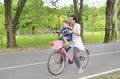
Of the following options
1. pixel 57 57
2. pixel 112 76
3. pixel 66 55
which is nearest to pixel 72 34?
pixel 66 55

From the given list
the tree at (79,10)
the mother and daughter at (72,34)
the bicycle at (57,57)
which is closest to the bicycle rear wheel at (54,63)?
the bicycle at (57,57)

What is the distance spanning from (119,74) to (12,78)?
9.86 ft

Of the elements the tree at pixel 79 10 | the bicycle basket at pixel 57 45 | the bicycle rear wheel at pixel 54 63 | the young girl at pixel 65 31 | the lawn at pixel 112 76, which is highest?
the tree at pixel 79 10

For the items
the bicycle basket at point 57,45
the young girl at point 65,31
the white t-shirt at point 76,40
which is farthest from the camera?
the white t-shirt at point 76,40

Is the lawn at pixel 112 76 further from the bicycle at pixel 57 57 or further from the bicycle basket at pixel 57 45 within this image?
the bicycle basket at pixel 57 45

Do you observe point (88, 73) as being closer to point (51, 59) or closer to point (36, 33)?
point (51, 59)

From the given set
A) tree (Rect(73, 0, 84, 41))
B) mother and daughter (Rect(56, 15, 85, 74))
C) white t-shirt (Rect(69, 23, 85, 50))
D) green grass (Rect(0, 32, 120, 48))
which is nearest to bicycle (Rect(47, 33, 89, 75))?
mother and daughter (Rect(56, 15, 85, 74))

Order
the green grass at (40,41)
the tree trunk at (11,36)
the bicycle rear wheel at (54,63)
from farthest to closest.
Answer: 1. the green grass at (40,41)
2. the tree trunk at (11,36)
3. the bicycle rear wheel at (54,63)

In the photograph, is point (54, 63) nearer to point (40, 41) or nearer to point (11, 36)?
point (11, 36)

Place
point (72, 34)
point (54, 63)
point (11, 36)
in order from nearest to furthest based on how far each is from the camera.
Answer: point (54, 63) → point (72, 34) → point (11, 36)

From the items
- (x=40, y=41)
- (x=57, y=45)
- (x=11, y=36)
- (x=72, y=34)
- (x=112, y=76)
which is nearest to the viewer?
(x=112, y=76)

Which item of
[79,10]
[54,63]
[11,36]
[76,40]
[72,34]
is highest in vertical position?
[79,10]

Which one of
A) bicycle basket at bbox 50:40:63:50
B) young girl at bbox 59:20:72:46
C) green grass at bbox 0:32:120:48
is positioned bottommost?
green grass at bbox 0:32:120:48

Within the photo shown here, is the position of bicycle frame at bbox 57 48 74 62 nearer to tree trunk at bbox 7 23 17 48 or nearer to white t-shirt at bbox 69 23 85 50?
white t-shirt at bbox 69 23 85 50
